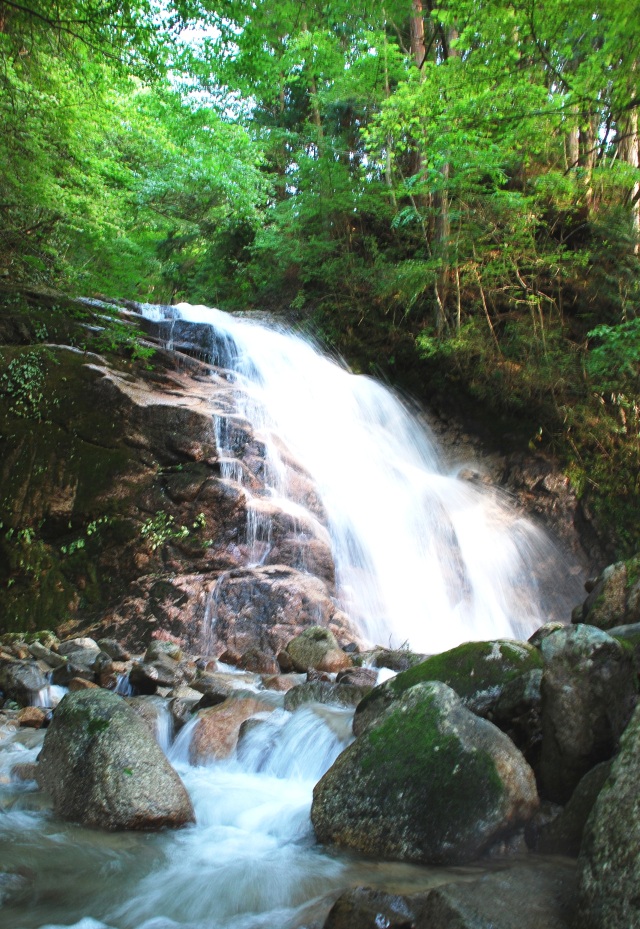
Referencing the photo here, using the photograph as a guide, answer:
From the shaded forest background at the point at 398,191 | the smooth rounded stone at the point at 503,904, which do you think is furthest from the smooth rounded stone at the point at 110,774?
the shaded forest background at the point at 398,191

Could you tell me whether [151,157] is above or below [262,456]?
above

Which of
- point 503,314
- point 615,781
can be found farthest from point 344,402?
point 615,781

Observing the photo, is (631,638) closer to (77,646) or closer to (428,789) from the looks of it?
(428,789)

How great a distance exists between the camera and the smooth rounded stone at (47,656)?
21.9 ft

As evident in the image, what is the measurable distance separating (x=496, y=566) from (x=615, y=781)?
31.7 ft

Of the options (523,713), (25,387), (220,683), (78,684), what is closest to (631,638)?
(523,713)

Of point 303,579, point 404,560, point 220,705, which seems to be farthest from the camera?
point 404,560

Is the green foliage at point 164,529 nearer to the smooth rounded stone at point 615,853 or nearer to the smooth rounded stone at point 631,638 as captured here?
the smooth rounded stone at point 631,638

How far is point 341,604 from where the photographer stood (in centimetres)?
877

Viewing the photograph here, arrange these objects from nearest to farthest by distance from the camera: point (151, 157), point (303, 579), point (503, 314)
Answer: point (303, 579), point (503, 314), point (151, 157)

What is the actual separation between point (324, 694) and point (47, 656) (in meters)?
3.18

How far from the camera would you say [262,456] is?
980 centimetres

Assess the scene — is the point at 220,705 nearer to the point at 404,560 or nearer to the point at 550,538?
the point at 404,560

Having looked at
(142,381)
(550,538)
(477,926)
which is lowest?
(477,926)
